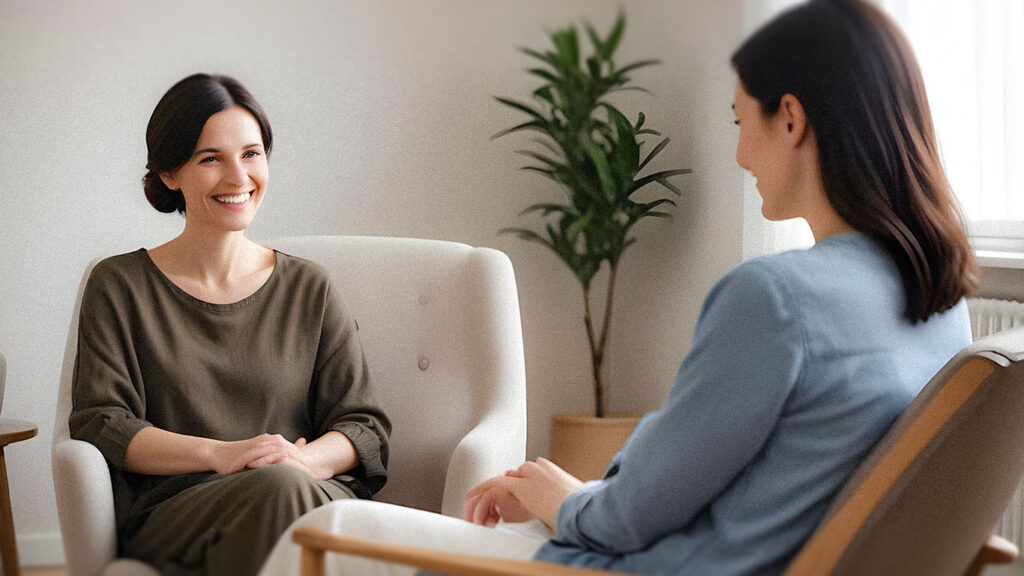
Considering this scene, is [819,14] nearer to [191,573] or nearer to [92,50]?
[191,573]

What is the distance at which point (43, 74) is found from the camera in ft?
2.48

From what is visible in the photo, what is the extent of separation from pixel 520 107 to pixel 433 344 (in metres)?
0.29

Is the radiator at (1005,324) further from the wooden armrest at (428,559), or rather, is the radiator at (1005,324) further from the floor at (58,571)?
the wooden armrest at (428,559)

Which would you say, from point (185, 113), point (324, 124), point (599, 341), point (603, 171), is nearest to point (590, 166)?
point (603, 171)

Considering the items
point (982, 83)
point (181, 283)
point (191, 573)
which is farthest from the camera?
point (982, 83)

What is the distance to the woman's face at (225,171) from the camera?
2.23ft

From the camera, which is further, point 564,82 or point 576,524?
point 564,82

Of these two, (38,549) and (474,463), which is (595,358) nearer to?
(474,463)

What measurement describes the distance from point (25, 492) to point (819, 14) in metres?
0.73

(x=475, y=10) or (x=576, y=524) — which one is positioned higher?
(x=475, y=10)

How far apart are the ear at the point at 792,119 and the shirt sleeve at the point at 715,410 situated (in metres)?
0.07

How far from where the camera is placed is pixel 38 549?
28.5 inches

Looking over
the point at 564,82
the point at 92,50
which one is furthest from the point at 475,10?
the point at 92,50

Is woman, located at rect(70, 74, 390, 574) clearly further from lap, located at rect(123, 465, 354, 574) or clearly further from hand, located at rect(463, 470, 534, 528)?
hand, located at rect(463, 470, 534, 528)
